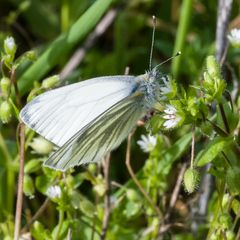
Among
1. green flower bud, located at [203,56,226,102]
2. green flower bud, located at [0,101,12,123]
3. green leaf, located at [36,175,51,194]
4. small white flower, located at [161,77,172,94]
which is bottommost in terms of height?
green leaf, located at [36,175,51,194]

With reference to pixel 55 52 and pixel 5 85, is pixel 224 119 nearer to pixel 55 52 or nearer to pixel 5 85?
pixel 5 85

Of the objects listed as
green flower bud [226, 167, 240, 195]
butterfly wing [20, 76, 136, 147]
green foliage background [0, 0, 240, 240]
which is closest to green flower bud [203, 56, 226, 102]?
green foliage background [0, 0, 240, 240]

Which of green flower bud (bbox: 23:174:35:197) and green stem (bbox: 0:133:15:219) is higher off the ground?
green flower bud (bbox: 23:174:35:197)

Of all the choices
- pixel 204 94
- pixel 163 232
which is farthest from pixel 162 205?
pixel 204 94

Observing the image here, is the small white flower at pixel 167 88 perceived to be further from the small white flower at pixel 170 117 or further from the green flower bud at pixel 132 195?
the green flower bud at pixel 132 195

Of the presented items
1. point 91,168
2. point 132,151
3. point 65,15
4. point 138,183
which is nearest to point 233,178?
point 138,183

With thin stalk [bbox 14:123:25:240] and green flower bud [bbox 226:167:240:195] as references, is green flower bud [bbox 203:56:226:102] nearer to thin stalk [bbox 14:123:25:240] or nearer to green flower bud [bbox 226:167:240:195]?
green flower bud [bbox 226:167:240:195]

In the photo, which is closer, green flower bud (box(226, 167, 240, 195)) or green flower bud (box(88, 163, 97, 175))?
green flower bud (box(226, 167, 240, 195))
